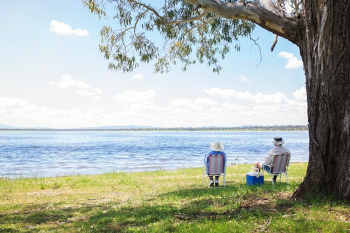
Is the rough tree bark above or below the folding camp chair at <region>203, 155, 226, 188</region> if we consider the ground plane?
above

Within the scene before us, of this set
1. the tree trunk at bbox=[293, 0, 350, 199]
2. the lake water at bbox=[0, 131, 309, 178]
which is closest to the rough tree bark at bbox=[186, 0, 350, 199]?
the tree trunk at bbox=[293, 0, 350, 199]

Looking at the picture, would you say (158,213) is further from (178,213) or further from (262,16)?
(262,16)

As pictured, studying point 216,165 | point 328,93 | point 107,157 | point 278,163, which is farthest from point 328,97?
point 107,157

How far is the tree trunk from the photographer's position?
4785mm

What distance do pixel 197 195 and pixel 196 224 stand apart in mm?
2179

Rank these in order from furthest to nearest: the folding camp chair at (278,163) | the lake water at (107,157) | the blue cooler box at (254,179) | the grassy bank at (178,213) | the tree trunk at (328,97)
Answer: the lake water at (107,157)
the folding camp chair at (278,163)
the blue cooler box at (254,179)
the tree trunk at (328,97)
the grassy bank at (178,213)

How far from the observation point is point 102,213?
5184 millimetres

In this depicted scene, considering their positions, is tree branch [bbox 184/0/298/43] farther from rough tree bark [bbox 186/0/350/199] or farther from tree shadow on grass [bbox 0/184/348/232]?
tree shadow on grass [bbox 0/184/348/232]

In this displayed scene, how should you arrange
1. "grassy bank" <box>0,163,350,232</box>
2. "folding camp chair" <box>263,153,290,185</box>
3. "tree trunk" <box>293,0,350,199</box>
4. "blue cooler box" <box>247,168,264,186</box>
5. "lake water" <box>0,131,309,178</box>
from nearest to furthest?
1. "grassy bank" <box>0,163,350,232</box>
2. "tree trunk" <box>293,0,350,199</box>
3. "blue cooler box" <box>247,168,264,186</box>
4. "folding camp chair" <box>263,153,290,185</box>
5. "lake water" <box>0,131,309,178</box>

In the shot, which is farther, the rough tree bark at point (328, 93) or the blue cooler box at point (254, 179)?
the blue cooler box at point (254, 179)

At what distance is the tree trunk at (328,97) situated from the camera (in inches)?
188

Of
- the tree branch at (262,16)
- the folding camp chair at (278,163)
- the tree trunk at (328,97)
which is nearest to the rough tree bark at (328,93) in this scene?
the tree trunk at (328,97)

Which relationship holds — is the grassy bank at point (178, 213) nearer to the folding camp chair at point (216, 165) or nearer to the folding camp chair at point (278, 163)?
the folding camp chair at point (216, 165)

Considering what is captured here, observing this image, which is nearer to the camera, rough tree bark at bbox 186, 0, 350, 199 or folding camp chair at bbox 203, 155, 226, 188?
rough tree bark at bbox 186, 0, 350, 199
